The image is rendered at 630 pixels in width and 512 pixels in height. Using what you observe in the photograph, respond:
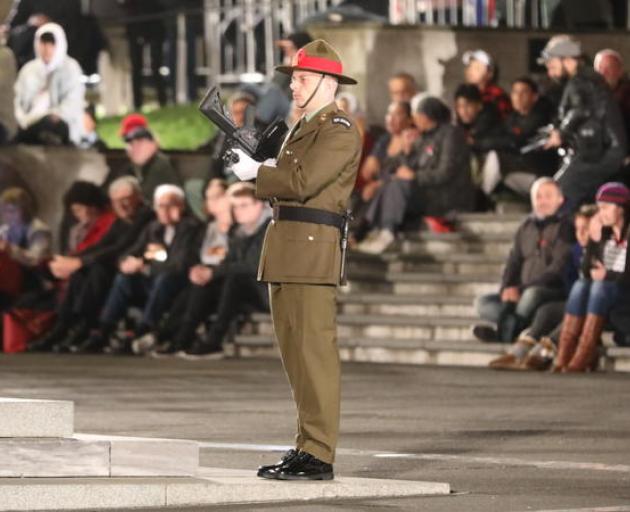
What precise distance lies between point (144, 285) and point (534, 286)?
15.7 ft

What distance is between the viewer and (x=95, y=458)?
11.3 metres

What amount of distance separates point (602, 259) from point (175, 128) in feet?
35.5

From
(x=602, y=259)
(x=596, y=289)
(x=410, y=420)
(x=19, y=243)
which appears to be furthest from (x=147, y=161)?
(x=410, y=420)

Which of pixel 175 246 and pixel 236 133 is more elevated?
pixel 236 133

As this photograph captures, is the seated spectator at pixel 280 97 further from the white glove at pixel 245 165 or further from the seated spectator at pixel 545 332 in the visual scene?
the white glove at pixel 245 165

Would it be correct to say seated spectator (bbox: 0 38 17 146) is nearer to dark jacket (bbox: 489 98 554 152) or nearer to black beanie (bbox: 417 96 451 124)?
black beanie (bbox: 417 96 451 124)

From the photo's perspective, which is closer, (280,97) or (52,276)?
(52,276)

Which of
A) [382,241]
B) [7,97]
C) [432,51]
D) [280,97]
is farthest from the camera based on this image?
[7,97]

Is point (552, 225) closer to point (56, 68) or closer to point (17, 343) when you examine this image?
point (17, 343)

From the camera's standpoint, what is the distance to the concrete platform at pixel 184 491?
35.7 ft

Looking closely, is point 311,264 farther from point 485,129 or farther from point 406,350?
point 485,129

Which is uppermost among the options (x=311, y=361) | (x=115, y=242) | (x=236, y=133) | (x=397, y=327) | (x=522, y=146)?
(x=236, y=133)

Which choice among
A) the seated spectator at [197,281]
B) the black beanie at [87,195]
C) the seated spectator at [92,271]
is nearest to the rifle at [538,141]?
the seated spectator at [197,281]

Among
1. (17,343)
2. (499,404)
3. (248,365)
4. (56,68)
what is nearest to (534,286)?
(248,365)
